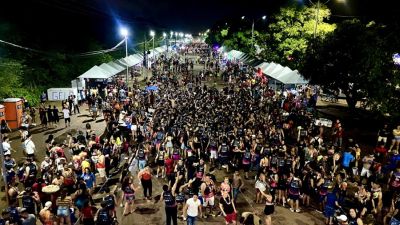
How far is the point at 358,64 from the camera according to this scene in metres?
22.0

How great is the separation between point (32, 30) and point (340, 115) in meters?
31.1

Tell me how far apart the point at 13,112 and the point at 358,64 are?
21.2 metres

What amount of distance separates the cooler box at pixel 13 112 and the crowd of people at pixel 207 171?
288 cm

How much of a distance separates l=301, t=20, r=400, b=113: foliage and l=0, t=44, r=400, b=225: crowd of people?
2604 mm

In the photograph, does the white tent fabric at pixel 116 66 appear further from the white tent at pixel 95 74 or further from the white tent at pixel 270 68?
the white tent at pixel 270 68

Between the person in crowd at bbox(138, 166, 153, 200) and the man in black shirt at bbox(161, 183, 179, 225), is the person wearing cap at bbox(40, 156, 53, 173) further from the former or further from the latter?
the man in black shirt at bbox(161, 183, 179, 225)

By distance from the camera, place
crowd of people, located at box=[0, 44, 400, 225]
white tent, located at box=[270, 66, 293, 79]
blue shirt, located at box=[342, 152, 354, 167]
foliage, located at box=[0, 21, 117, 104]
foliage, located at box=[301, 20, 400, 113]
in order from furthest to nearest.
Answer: white tent, located at box=[270, 66, 293, 79], foliage, located at box=[0, 21, 117, 104], foliage, located at box=[301, 20, 400, 113], blue shirt, located at box=[342, 152, 354, 167], crowd of people, located at box=[0, 44, 400, 225]

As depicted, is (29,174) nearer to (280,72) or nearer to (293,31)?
(280,72)

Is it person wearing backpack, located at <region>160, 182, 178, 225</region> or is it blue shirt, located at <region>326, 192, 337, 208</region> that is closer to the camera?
person wearing backpack, located at <region>160, 182, 178, 225</region>

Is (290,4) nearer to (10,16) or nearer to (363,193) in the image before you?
(10,16)

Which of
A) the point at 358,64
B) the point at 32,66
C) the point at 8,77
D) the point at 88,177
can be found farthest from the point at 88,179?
the point at 32,66

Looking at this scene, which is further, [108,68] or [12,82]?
[108,68]

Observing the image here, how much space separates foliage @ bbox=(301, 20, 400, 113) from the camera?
1883cm

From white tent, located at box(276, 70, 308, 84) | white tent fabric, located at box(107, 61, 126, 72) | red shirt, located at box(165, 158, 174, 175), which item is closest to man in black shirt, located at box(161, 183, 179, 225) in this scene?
red shirt, located at box(165, 158, 174, 175)
